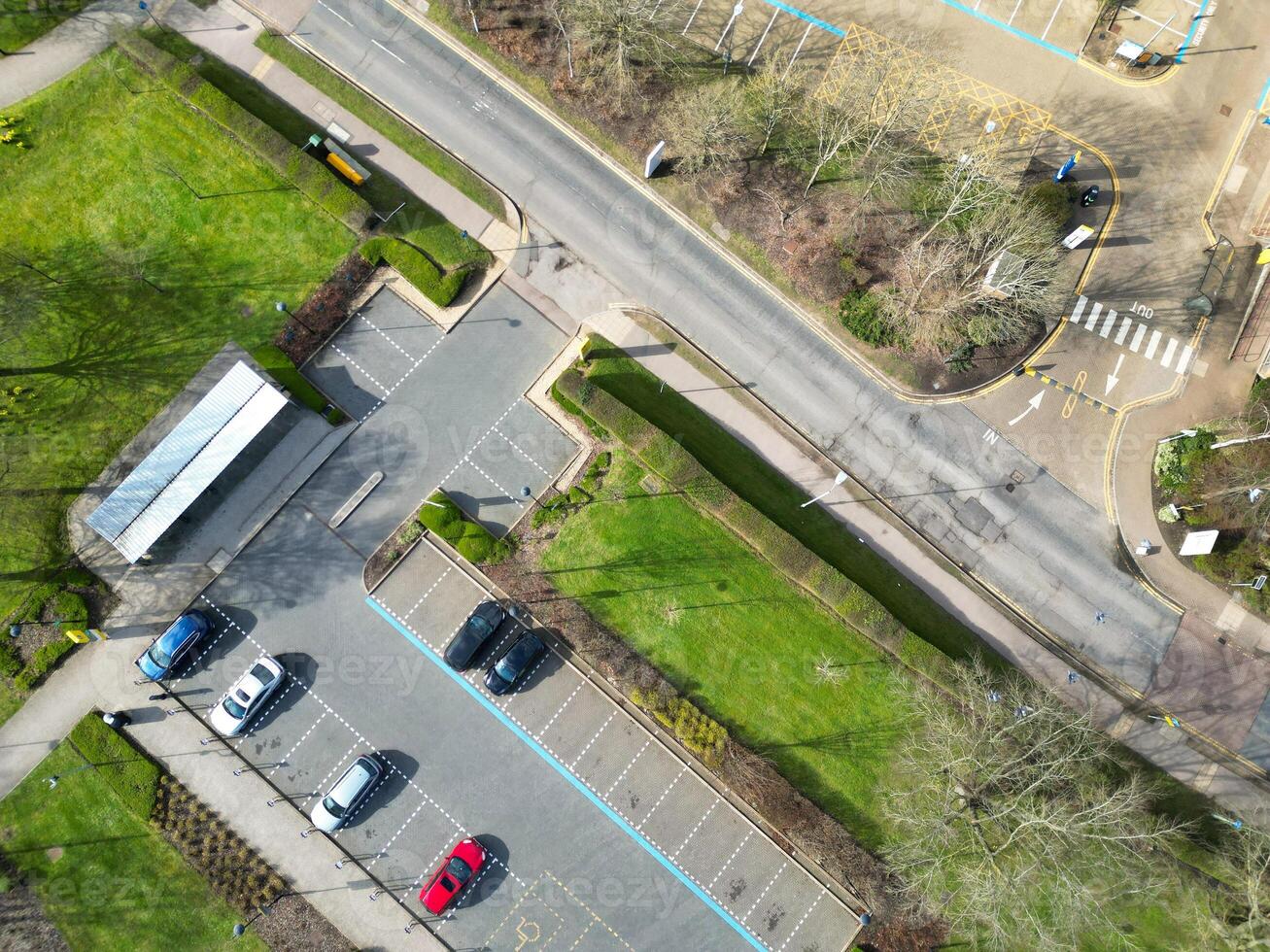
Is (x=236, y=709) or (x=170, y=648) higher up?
(x=170, y=648)

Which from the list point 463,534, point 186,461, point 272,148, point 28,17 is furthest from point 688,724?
point 28,17

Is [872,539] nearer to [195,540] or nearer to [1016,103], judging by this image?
[1016,103]

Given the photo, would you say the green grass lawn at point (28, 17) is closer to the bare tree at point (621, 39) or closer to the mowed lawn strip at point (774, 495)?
the bare tree at point (621, 39)

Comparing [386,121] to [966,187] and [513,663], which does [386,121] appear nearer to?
[513,663]

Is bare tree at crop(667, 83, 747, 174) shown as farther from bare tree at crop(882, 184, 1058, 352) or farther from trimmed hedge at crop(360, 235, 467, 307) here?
trimmed hedge at crop(360, 235, 467, 307)

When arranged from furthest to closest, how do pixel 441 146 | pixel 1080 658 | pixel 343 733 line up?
pixel 441 146 → pixel 1080 658 → pixel 343 733

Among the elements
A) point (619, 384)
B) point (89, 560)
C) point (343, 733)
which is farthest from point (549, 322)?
point (89, 560)

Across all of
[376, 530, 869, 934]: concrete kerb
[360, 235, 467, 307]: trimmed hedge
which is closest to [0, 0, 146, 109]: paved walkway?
[360, 235, 467, 307]: trimmed hedge
